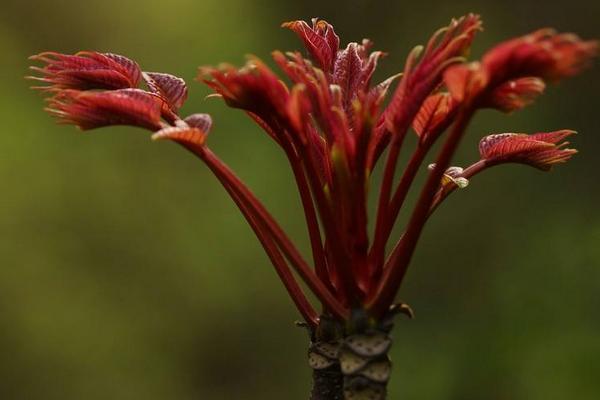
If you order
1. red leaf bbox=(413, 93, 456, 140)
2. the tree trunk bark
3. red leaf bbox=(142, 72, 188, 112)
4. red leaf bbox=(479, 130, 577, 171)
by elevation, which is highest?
red leaf bbox=(142, 72, 188, 112)

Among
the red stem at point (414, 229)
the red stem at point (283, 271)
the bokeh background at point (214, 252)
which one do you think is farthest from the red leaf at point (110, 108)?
the bokeh background at point (214, 252)

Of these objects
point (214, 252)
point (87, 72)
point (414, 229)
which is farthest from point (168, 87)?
point (214, 252)

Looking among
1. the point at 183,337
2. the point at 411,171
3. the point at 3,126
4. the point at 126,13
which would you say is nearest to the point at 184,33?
the point at 126,13

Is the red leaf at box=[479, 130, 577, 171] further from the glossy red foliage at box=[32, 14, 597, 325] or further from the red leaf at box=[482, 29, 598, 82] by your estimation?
the red leaf at box=[482, 29, 598, 82]

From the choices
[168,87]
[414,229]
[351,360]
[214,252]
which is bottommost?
[214,252]

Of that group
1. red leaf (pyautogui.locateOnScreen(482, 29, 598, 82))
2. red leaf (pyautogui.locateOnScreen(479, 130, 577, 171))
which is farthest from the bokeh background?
red leaf (pyautogui.locateOnScreen(482, 29, 598, 82))

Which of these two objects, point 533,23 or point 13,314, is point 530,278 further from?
point 13,314

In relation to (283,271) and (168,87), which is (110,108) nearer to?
(168,87)

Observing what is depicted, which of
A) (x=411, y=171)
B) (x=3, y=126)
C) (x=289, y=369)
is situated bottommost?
(x=289, y=369)
